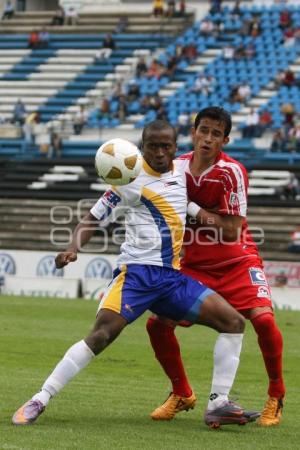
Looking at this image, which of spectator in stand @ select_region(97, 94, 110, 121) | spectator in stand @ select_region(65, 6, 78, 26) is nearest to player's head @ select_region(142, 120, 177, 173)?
spectator in stand @ select_region(97, 94, 110, 121)

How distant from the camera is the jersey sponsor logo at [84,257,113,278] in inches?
1083

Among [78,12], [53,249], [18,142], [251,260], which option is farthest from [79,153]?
[251,260]

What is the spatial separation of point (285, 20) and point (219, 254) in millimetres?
33312

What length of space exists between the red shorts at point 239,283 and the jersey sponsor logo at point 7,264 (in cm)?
2054

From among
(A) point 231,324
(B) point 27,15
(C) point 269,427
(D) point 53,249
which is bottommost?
(D) point 53,249

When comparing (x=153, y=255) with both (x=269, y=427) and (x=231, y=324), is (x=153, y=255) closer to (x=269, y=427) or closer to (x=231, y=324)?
(x=231, y=324)

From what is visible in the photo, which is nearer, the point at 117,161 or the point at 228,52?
the point at 117,161

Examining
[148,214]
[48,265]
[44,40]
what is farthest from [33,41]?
[148,214]

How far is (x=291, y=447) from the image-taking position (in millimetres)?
7574

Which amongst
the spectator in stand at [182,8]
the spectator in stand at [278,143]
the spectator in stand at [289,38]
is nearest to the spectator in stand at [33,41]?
the spectator in stand at [182,8]

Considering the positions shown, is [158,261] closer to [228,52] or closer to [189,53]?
[228,52]

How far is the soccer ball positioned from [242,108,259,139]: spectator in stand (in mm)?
28488

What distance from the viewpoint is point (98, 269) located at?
1089 inches

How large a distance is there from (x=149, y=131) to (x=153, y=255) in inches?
35.1
